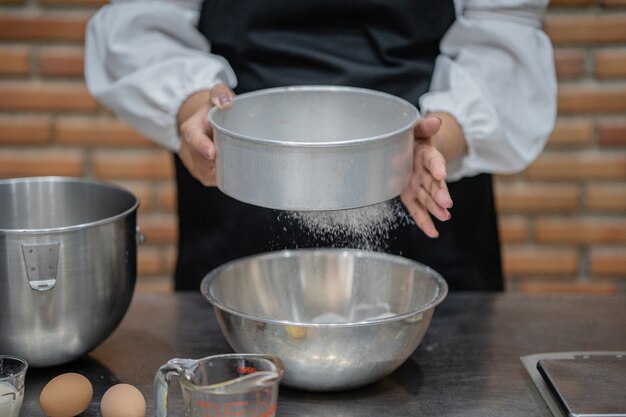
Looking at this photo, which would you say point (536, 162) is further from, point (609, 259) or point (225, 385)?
point (225, 385)

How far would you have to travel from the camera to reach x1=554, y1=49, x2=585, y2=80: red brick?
198 centimetres

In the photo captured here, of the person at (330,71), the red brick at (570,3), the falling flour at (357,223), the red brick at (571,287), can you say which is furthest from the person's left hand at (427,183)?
the red brick at (571,287)

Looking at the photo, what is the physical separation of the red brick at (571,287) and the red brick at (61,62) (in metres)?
1.06

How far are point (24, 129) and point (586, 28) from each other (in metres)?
1.18

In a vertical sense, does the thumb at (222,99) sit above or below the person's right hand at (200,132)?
above

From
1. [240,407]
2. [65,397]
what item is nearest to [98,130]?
[65,397]

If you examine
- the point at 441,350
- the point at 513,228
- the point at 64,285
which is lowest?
the point at 513,228

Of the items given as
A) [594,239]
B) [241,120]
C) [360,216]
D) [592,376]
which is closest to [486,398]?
[592,376]

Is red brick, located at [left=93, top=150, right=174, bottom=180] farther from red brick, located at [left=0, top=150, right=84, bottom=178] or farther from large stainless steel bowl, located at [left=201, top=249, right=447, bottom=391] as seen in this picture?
large stainless steel bowl, located at [left=201, top=249, right=447, bottom=391]

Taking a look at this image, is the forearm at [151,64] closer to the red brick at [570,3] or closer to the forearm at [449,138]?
the forearm at [449,138]

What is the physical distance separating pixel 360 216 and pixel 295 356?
7.5 inches

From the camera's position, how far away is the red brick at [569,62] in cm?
198

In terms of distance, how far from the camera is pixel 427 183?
106 centimetres

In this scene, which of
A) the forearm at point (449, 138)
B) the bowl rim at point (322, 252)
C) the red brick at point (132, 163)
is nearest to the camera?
the bowl rim at point (322, 252)
